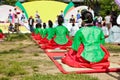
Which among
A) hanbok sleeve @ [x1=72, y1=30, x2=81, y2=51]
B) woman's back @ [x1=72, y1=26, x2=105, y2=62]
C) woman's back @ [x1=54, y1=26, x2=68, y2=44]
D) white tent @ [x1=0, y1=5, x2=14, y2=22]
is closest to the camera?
woman's back @ [x1=72, y1=26, x2=105, y2=62]

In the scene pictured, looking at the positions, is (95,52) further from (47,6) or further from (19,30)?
(47,6)

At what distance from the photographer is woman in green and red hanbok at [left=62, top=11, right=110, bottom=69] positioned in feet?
28.0

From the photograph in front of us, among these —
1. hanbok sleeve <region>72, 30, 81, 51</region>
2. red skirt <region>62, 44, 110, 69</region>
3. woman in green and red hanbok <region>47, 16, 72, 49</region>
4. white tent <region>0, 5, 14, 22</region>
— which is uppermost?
hanbok sleeve <region>72, 30, 81, 51</region>

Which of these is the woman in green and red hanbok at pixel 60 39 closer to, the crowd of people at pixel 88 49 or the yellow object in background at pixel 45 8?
the crowd of people at pixel 88 49

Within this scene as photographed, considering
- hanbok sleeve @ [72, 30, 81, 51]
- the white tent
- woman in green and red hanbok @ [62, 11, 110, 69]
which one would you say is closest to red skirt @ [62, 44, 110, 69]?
woman in green and red hanbok @ [62, 11, 110, 69]

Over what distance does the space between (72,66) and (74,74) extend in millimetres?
1105

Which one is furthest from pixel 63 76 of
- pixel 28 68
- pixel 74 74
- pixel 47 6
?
pixel 47 6

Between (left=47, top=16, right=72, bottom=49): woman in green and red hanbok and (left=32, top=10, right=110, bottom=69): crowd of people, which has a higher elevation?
(left=32, top=10, right=110, bottom=69): crowd of people

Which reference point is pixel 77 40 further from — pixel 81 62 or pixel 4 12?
pixel 4 12

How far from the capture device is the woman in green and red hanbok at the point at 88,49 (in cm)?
855

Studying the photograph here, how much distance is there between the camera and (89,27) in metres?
8.89

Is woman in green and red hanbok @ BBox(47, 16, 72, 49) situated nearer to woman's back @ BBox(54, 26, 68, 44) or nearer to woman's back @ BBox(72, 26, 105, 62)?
woman's back @ BBox(54, 26, 68, 44)

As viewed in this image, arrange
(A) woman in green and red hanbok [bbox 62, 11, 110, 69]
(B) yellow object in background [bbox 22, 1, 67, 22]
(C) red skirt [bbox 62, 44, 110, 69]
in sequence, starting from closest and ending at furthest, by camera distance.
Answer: (C) red skirt [bbox 62, 44, 110, 69]
(A) woman in green and red hanbok [bbox 62, 11, 110, 69]
(B) yellow object in background [bbox 22, 1, 67, 22]

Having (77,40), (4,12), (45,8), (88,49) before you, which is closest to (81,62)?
(88,49)
